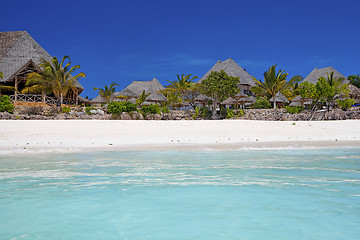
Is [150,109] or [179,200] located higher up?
[150,109]

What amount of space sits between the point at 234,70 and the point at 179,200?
57.7m

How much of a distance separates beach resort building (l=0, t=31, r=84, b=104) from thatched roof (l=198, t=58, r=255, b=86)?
105ft

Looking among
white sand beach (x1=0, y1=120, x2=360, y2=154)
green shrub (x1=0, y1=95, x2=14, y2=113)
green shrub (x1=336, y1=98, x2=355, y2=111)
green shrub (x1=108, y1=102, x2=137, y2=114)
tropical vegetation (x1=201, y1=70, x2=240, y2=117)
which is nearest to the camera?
white sand beach (x1=0, y1=120, x2=360, y2=154)

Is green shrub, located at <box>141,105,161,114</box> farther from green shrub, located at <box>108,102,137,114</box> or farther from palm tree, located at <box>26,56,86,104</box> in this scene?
palm tree, located at <box>26,56,86,104</box>

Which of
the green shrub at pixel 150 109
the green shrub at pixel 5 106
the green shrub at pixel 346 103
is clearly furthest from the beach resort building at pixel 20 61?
the green shrub at pixel 346 103

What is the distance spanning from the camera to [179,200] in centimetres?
362

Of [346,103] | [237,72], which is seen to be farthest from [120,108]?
[237,72]

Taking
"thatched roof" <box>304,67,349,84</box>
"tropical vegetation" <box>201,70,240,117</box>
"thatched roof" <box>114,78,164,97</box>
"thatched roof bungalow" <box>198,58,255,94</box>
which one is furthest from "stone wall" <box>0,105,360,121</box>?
"thatched roof" <box>304,67,349,84</box>

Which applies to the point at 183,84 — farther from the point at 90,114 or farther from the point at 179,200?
the point at 179,200

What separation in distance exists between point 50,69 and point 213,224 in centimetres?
2821

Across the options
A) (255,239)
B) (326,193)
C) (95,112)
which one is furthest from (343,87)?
(255,239)

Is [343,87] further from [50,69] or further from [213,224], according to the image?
[213,224]

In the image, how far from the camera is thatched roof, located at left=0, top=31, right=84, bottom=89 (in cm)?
2892

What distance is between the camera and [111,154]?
25.5 ft
